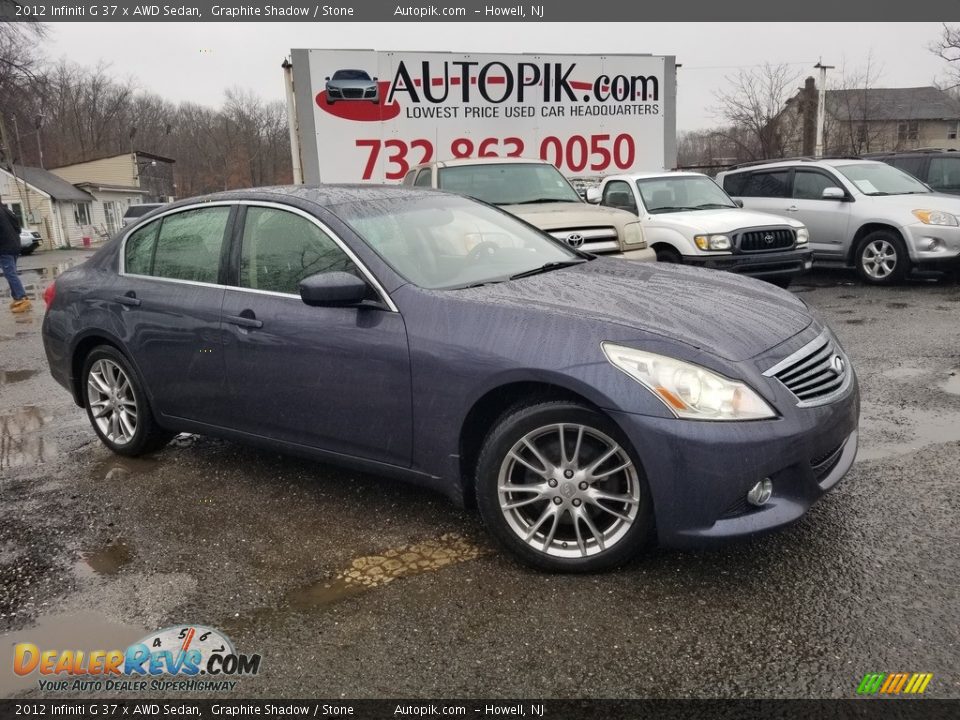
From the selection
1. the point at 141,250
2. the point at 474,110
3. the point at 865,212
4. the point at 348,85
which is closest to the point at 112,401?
the point at 141,250

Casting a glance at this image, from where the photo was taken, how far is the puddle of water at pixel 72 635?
279 cm

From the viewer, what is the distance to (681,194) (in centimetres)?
1029

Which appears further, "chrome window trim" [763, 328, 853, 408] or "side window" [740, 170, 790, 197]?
"side window" [740, 170, 790, 197]

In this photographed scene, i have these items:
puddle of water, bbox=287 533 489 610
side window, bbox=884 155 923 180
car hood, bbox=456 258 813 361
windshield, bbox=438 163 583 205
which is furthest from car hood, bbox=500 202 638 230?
side window, bbox=884 155 923 180

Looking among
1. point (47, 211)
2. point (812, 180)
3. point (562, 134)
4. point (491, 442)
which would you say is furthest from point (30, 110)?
point (491, 442)

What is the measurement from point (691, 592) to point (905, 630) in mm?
719

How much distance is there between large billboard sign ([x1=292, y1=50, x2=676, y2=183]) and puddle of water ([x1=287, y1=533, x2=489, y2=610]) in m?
9.88

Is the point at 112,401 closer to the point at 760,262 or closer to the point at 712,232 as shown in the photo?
the point at 712,232

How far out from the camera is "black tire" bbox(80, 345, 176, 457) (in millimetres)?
4590

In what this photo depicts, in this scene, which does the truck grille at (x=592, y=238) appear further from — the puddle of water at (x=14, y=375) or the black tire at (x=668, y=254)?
the puddle of water at (x=14, y=375)

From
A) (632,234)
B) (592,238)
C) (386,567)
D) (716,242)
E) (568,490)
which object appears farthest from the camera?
(716,242)

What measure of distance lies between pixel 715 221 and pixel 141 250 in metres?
6.81

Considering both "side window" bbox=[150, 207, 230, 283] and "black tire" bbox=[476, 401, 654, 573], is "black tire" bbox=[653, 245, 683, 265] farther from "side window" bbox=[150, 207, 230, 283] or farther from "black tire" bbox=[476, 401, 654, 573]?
"black tire" bbox=[476, 401, 654, 573]

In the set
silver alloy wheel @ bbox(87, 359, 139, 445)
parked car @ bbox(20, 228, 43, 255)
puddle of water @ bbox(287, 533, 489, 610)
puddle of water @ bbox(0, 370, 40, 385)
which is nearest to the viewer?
puddle of water @ bbox(287, 533, 489, 610)
